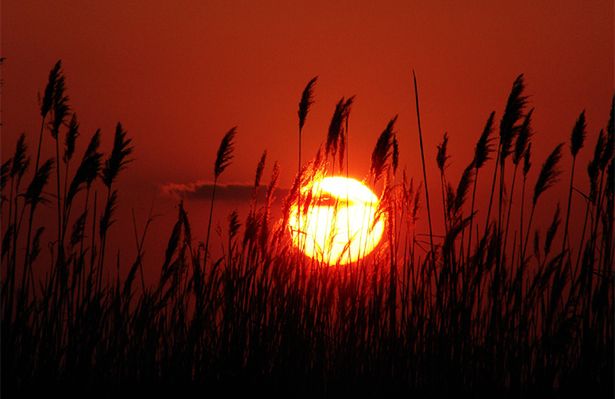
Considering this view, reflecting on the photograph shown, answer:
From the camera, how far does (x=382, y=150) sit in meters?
3.07

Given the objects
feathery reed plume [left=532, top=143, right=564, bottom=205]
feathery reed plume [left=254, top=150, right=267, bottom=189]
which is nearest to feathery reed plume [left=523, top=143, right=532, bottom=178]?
feathery reed plume [left=532, top=143, right=564, bottom=205]

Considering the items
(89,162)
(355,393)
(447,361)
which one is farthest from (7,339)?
(447,361)

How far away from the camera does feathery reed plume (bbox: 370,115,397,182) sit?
3.05 metres

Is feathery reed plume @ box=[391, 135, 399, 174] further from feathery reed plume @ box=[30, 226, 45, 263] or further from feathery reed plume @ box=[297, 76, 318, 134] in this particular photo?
feathery reed plume @ box=[30, 226, 45, 263]

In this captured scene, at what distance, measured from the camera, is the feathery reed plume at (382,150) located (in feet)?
10.0

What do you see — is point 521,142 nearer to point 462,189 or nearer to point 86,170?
point 462,189

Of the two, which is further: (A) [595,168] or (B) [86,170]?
(A) [595,168]

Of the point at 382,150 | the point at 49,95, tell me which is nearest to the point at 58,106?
the point at 49,95

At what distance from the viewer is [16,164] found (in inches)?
123

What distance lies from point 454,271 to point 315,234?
0.71 meters

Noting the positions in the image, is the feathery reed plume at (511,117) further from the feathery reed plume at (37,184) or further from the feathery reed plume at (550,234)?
the feathery reed plume at (37,184)

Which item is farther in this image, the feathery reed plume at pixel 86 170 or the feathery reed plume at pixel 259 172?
the feathery reed plume at pixel 259 172

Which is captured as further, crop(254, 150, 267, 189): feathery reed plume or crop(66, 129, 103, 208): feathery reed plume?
crop(254, 150, 267, 189): feathery reed plume

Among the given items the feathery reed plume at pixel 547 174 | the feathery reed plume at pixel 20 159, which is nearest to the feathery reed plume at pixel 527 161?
the feathery reed plume at pixel 547 174
